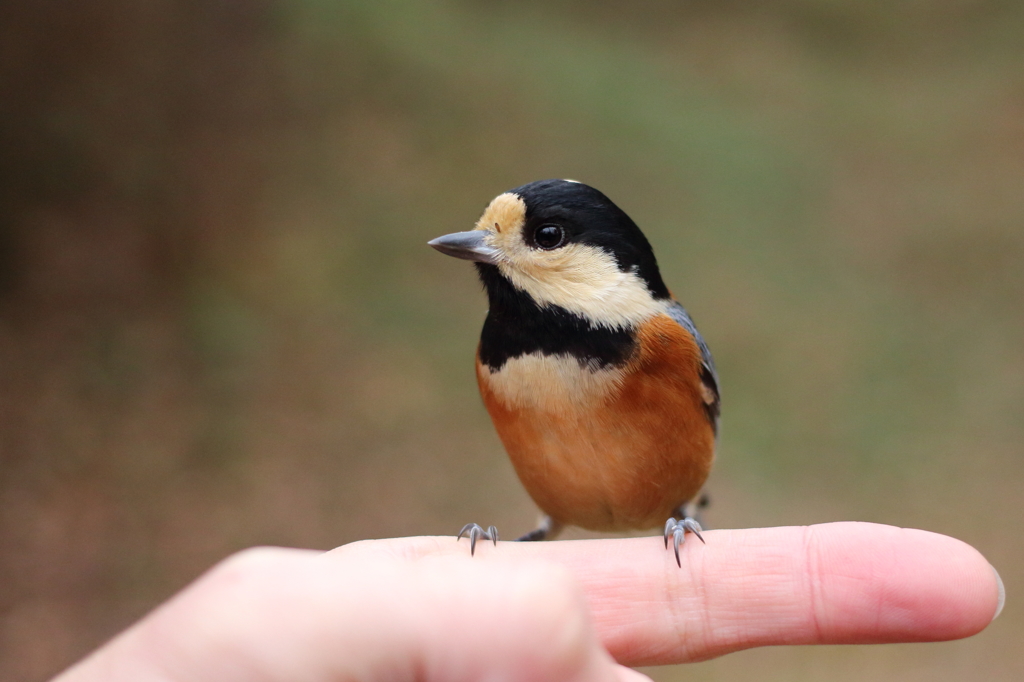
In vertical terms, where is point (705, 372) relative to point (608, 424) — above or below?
above

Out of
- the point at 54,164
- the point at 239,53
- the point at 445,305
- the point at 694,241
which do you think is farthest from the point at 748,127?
the point at 54,164

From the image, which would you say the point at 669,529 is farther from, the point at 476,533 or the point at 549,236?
the point at 549,236

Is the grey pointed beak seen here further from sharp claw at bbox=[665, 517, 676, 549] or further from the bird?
sharp claw at bbox=[665, 517, 676, 549]

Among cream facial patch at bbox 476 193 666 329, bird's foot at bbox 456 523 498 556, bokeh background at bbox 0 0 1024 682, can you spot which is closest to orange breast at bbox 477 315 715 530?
cream facial patch at bbox 476 193 666 329

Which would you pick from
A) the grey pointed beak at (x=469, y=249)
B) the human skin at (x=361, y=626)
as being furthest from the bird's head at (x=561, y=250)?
the human skin at (x=361, y=626)

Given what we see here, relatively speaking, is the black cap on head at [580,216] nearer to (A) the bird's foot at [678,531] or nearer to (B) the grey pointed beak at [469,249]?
(B) the grey pointed beak at [469,249]

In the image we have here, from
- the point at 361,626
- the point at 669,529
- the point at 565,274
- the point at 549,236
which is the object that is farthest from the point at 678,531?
the point at 361,626

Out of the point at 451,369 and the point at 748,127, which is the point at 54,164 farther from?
the point at 748,127
